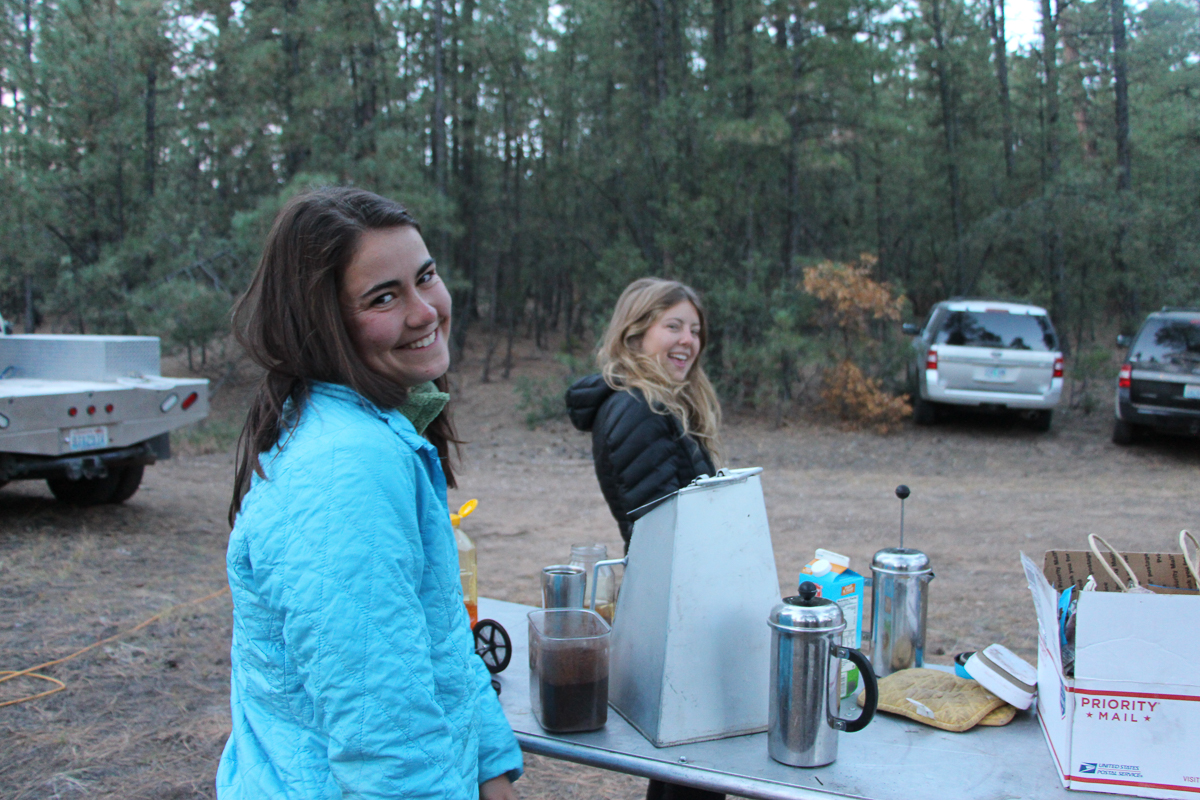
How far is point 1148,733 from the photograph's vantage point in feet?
5.76

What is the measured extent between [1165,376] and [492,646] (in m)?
10.3

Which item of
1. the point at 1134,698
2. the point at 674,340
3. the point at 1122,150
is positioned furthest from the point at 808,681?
the point at 1122,150

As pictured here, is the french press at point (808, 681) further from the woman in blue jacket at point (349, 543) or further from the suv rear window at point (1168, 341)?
the suv rear window at point (1168, 341)

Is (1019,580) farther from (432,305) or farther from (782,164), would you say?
(782,164)

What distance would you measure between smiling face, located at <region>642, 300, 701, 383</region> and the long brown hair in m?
1.72

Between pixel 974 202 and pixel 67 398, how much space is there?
67.3 feet

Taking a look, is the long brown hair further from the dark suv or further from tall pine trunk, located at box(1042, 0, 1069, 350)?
tall pine trunk, located at box(1042, 0, 1069, 350)

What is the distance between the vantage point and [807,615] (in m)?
1.80

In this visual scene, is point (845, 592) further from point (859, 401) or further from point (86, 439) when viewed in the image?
point (859, 401)

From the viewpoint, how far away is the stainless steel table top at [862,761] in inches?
70.9

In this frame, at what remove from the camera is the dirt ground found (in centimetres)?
374

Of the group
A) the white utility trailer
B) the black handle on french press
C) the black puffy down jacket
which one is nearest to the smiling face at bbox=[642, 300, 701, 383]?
the black puffy down jacket

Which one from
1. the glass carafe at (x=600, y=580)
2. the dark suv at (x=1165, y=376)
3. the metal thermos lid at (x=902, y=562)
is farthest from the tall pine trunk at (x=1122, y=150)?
the glass carafe at (x=600, y=580)

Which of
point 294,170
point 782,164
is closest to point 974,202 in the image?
point 782,164
